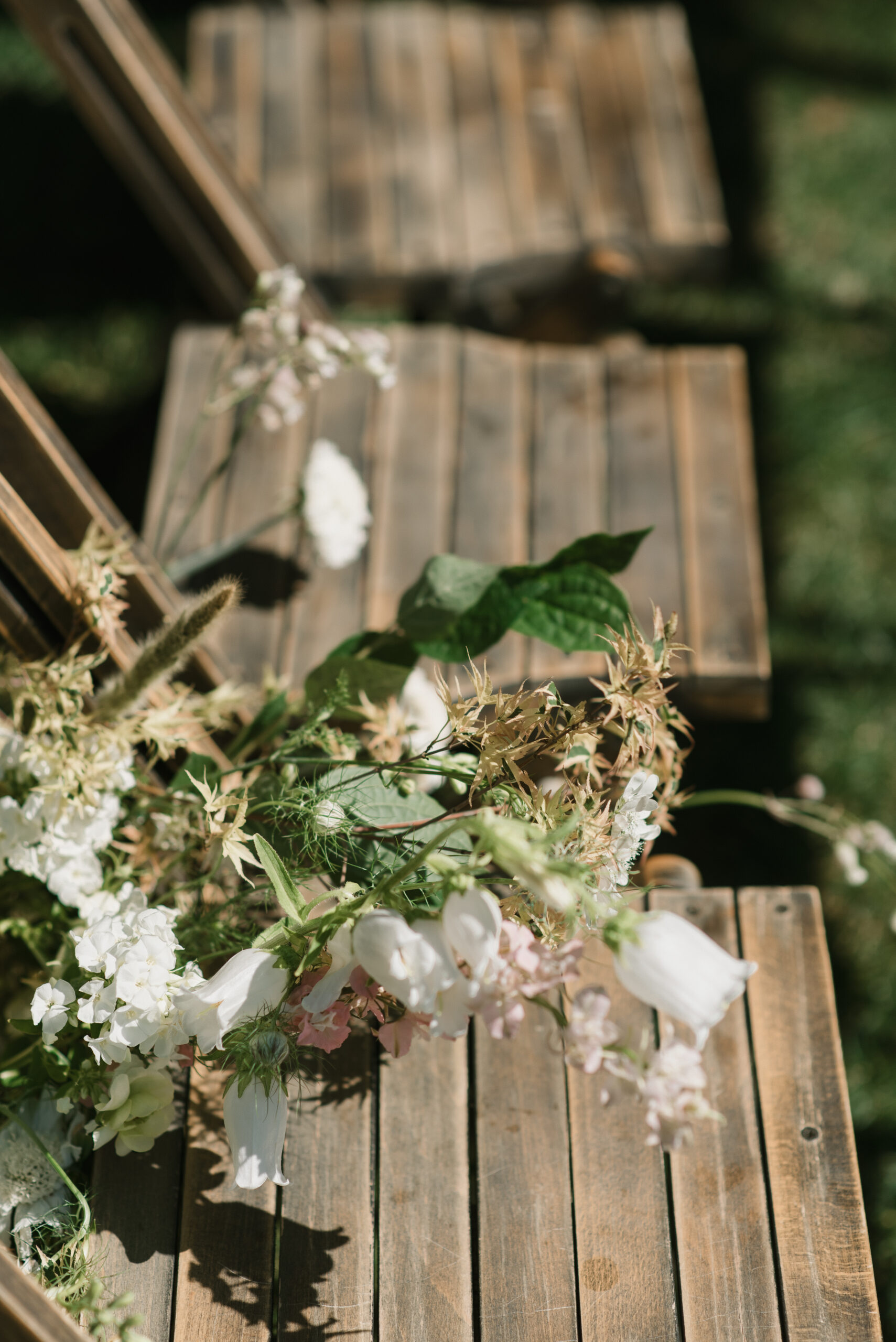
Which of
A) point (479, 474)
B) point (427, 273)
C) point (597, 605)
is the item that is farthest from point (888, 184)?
point (597, 605)

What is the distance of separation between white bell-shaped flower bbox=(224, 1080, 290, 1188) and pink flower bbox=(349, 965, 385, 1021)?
103 mm

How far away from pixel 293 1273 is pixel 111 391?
7.02 ft

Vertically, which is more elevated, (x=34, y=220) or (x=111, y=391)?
(x=34, y=220)

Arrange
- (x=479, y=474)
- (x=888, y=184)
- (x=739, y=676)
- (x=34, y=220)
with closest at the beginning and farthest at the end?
(x=739, y=676), (x=479, y=474), (x=34, y=220), (x=888, y=184)

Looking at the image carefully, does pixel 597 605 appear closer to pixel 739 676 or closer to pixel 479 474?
pixel 739 676

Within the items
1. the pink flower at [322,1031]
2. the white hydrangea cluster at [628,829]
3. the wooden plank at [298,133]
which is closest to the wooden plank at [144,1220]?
the pink flower at [322,1031]

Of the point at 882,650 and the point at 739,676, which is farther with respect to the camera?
the point at 882,650

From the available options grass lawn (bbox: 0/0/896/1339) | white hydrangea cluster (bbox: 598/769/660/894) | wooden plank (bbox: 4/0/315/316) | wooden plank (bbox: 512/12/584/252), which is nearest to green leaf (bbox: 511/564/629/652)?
white hydrangea cluster (bbox: 598/769/660/894)

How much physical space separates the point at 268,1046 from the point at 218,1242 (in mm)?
316

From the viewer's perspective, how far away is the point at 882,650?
7.88ft

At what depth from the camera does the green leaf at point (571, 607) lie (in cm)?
116

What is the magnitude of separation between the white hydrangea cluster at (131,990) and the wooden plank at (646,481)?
82 centimetres

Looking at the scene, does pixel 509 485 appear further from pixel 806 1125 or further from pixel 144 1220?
pixel 144 1220

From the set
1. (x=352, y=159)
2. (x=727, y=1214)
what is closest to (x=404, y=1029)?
Answer: (x=727, y=1214)
